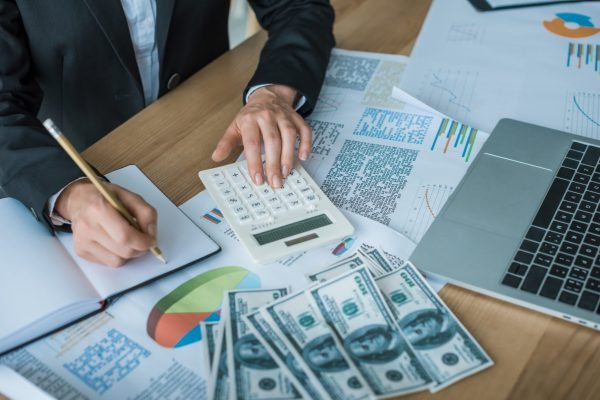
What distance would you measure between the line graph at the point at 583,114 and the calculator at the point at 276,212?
429 mm

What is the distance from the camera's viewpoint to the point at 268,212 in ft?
2.50

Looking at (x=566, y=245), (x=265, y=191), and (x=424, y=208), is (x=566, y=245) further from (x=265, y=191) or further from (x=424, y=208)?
(x=265, y=191)

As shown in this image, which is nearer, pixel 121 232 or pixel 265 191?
pixel 121 232

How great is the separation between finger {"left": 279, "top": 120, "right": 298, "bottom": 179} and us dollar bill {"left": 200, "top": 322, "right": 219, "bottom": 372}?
261 millimetres

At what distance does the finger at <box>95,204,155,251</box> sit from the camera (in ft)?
2.16

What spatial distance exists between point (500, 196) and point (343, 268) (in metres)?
0.23

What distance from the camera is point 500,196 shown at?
76cm

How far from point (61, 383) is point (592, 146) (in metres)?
0.73

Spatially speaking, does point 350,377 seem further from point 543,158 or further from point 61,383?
point 543,158

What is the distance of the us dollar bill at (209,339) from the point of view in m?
0.60

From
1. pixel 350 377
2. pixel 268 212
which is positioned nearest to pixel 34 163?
pixel 268 212

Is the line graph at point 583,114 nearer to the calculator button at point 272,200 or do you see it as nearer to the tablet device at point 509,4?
the tablet device at point 509,4

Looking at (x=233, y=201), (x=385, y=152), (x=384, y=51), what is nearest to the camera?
(x=233, y=201)

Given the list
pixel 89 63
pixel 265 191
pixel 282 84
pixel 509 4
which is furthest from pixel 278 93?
pixel 509 4
